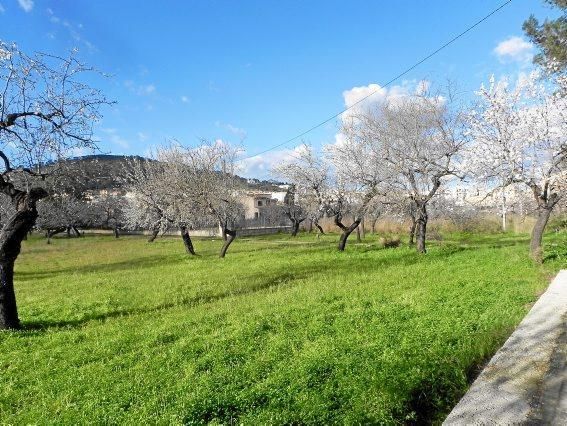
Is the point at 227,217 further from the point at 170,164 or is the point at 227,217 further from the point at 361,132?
the point at 361,132

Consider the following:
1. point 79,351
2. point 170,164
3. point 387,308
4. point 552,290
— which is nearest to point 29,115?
point 79,351

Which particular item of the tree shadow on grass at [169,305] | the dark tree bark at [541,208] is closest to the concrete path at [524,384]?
the tree shadow on grass at [169,305]

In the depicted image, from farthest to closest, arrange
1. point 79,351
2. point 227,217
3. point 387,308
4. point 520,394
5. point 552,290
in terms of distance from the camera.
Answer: point 227,217 → point 552,290 → point 387,308 → point 79,351 → point 520,394

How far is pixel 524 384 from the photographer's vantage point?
→ 16.1 ft

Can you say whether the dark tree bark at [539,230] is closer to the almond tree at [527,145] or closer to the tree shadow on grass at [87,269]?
the almond tree at [527,145]

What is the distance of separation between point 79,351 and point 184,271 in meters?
12.1

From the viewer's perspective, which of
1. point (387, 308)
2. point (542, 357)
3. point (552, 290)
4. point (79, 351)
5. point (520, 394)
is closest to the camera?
point (520, 394)

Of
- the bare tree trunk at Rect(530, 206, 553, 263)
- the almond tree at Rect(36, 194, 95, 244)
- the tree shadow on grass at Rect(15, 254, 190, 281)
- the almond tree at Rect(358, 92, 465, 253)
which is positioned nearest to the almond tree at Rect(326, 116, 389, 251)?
the almond tree at Rect(358, 92, 465, 253)

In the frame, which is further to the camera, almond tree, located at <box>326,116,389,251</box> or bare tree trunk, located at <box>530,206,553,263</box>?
almond tree, located at <box>326,116,389,251</box>

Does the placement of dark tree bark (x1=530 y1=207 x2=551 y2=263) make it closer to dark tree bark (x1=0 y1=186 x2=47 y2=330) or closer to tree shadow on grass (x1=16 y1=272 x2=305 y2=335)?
tree shadow on grass (x1=16 y1=272 x2=305 y2=335)

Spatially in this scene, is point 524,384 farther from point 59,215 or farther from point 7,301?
point 59,215

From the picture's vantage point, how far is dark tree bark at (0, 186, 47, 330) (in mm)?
9625

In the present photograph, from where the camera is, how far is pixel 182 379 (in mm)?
5703

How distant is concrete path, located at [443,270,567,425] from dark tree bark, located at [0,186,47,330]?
9.86m
